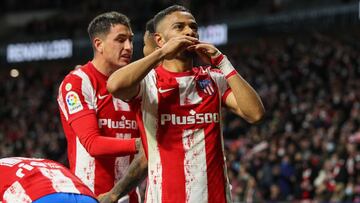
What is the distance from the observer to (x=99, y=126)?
518cm

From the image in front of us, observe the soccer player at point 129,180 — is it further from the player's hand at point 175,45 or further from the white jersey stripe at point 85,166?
the player's hand at point 175,45

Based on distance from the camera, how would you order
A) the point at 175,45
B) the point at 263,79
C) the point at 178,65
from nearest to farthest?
the point at 175,45
the point at 178,65
the point at 263,79

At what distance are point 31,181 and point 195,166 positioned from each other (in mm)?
1165

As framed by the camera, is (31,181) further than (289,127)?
No

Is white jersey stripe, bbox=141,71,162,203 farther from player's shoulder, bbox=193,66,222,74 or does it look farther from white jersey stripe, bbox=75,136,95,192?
white jersey stripe, bbox=75,136,95,192

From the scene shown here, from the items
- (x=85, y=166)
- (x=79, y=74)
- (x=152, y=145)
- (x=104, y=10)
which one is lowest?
(x=85, y=166)

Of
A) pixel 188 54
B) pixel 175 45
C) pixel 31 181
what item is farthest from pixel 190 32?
pixel 31 181

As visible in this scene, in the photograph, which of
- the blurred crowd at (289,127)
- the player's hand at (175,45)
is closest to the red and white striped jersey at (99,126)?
the player's hand at (175,45)

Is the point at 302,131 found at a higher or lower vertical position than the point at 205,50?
lower

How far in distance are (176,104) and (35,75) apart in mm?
28831

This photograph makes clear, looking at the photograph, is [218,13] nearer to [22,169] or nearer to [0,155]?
[0,155]

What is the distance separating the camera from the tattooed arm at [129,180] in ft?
15.8

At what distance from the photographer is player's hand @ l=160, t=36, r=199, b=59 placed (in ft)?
13.9

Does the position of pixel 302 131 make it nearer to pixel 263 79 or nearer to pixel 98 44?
pixel 263 79
